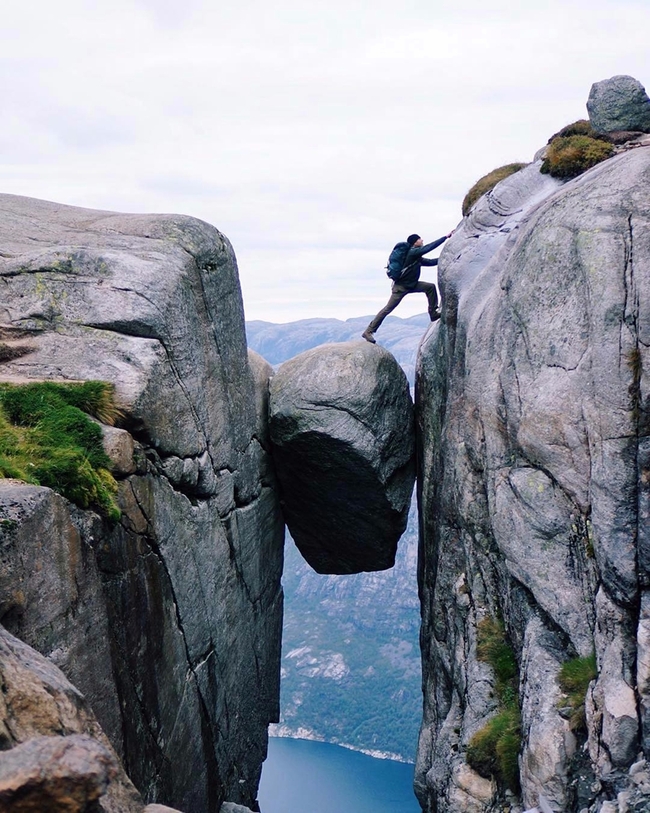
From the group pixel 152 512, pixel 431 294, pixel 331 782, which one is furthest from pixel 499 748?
pixel 331 782

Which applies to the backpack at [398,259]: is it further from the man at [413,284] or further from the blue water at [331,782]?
the blue water at [331,782]

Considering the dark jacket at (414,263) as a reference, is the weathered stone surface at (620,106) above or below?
above

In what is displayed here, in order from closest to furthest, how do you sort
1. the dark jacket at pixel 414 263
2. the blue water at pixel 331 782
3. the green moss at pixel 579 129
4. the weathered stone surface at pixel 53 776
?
1. the weathered stone surface at pixel 53 776
2. the green moss at pixel 579 129
3. the dark jacket at pixel 414 263
4. the blue water at pixel 331 782

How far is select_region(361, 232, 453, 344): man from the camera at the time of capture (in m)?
24.0

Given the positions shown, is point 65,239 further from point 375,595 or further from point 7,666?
point 375,595

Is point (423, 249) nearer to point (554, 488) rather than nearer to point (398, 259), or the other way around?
point (398, 259)

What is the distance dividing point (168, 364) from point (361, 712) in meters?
140

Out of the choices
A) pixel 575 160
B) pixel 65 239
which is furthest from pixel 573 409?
pixel 65 239

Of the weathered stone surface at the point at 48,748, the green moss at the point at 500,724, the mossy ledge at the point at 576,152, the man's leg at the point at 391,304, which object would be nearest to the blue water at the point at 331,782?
the man's leg at the point at 391,304

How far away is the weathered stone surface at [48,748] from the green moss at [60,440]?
4372 mm

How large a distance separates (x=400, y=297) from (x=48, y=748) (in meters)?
20.8

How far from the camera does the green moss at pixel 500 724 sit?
1428cm

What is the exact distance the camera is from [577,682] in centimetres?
1307

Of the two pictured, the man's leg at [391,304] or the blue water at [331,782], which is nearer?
the man's leg at [391,304]
